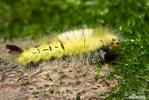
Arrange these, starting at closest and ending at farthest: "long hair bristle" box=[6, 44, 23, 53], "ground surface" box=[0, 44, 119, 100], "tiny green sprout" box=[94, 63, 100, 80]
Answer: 1. "ground surface" box=[0, 44, 119, 100]
2. "tiny green sprout" box=[94, 63, 100, 80]
3. "long hair bristle" box=[6, 44, 23, 53]

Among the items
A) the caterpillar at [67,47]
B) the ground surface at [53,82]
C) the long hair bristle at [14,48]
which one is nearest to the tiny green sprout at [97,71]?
the ground surface at [53,82]

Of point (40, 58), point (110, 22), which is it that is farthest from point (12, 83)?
point (110, 22)

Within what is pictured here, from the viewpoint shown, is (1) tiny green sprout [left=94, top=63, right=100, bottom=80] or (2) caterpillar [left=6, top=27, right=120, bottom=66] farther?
(2) caterpillar [left=6, top=27, right=120, bottom=66]

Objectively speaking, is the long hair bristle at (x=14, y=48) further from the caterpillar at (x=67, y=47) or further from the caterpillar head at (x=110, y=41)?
the caterpillar head at (x=110, y=41)

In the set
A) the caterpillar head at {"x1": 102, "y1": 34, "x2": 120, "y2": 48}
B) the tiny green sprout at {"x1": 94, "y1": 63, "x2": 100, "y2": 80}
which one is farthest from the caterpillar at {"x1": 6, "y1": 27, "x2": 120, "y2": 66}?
the tiny green sprout at {"x1": 94, "y1": 63, "x2": 100, "y2": 80}

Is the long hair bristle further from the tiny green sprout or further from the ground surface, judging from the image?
the tiny green sprout

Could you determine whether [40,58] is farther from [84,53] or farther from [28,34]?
[28,34]

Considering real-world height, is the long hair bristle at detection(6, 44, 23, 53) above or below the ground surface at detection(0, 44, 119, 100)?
above
